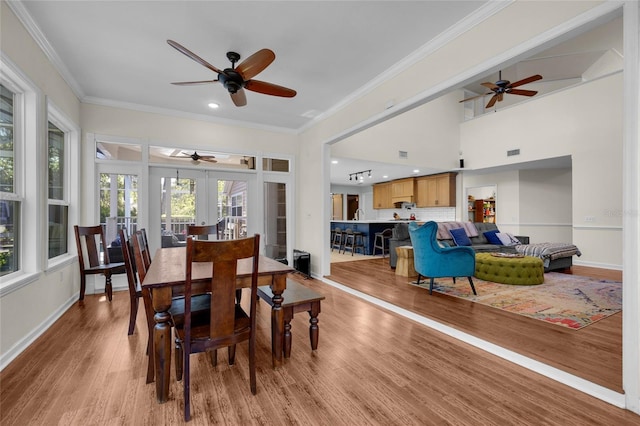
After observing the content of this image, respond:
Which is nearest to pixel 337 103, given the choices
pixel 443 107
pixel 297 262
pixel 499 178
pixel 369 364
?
pixel 297 262

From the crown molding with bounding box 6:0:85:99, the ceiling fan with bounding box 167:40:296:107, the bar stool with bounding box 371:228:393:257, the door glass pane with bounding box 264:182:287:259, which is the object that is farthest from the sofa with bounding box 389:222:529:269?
the crown molding with bounding box 6:0:85:99

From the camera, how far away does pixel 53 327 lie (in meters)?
2.79

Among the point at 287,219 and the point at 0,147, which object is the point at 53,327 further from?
the point at 287,219

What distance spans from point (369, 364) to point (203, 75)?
146 inches

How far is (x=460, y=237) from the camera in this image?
5.75m

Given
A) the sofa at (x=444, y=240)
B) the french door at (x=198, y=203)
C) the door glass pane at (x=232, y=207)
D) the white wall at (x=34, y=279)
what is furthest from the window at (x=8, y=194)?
the sofa at (x=444, y=240)

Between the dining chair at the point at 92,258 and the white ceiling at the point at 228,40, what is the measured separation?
1.90 metres

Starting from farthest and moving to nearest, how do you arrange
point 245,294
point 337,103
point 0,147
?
point 337,103
point 245,294
point 0,147

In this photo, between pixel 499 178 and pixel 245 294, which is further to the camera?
pixel 499 178

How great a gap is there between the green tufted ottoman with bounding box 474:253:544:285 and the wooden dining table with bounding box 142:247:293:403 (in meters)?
3.89

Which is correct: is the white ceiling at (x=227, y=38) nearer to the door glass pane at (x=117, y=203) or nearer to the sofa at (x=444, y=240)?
the door glass pane at (x=117, y=203)

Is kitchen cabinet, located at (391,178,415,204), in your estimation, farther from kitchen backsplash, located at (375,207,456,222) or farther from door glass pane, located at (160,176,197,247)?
door glass pane, located at (160,176,197,247)

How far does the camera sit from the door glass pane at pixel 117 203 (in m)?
4.19

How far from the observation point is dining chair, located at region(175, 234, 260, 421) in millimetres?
1525
